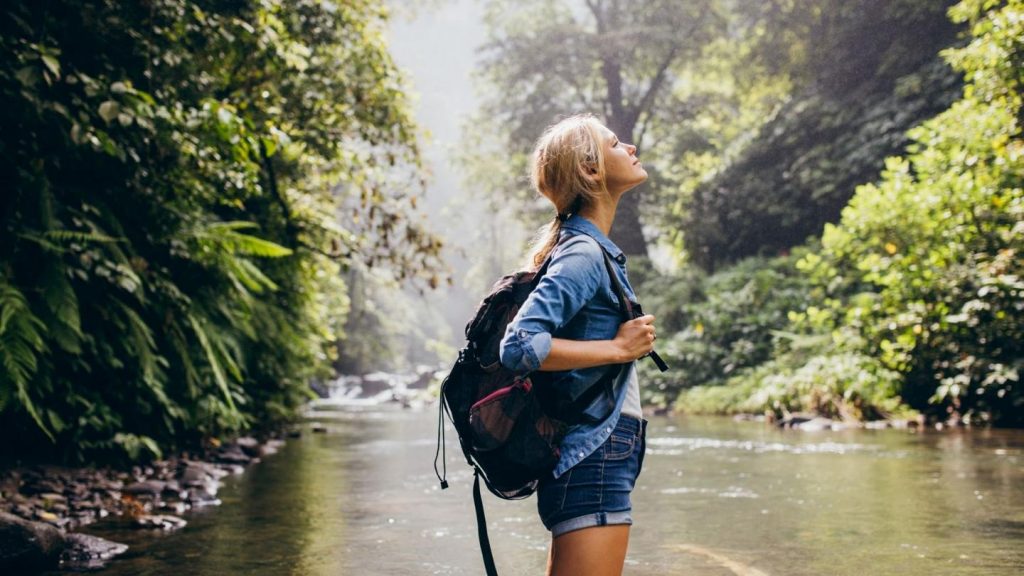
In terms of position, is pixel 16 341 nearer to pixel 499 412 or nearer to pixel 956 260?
pixel 499 412

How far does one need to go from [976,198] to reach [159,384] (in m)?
9.42

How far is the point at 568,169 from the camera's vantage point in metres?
2.42

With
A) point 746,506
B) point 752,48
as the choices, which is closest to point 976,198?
point 746,506

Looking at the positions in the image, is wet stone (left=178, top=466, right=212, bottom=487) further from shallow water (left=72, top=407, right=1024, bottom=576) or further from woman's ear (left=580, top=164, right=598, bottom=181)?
woman's ear (left=580, top=164, right=598, bottom=181)

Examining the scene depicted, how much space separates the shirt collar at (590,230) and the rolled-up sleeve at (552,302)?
0.09 metres

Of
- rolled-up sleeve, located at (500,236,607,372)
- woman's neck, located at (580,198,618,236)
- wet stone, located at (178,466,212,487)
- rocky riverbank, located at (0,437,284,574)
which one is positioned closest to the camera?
rolled-up sleeve, located at (500,236,607,372)

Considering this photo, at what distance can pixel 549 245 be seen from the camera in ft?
8.03

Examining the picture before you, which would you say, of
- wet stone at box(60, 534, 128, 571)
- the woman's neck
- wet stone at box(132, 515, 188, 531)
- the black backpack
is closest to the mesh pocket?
the black backpack

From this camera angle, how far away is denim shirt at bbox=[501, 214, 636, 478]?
2.11 metres

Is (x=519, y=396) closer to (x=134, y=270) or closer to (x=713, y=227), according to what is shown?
(x=134, y=270)

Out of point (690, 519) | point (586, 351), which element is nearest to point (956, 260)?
point (690, 519)

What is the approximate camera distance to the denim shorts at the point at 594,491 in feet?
7.28

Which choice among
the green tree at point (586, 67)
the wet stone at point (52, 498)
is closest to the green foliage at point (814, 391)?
the wet stone at point (52, 498)

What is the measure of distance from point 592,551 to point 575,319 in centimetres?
59
